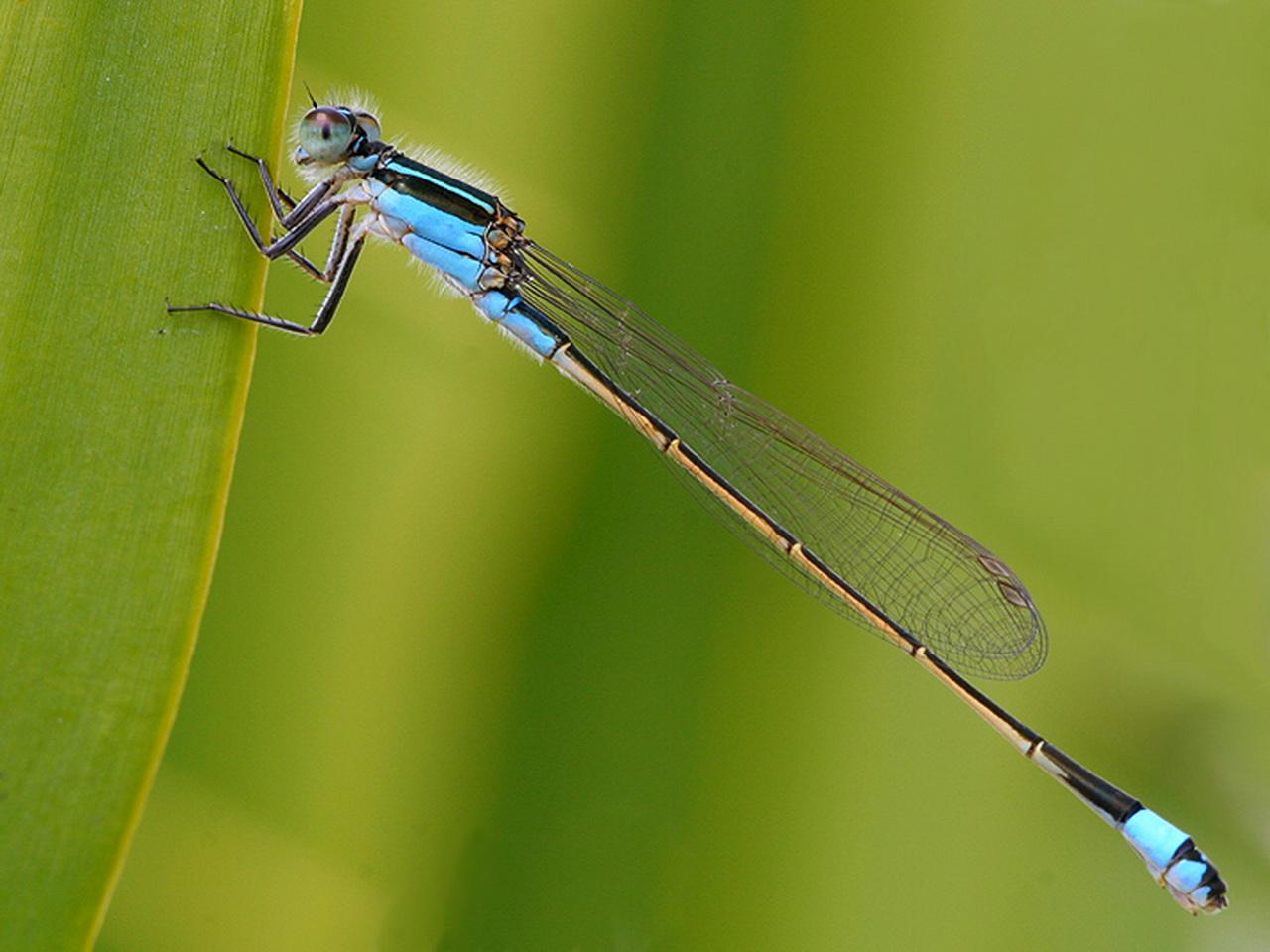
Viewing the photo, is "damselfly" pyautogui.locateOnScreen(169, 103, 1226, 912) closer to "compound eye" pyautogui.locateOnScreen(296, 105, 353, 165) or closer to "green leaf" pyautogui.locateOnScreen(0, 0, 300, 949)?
"compound eye" pyautogui.locateOnScreen(296, 105, 353, 165)

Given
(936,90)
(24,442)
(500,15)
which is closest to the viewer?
(24,442)

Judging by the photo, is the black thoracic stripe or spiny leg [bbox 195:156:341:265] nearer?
spiny leg [bbox 195:156:341:265]

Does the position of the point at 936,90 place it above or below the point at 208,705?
above

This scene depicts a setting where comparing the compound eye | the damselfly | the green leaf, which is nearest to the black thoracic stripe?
the damselfly

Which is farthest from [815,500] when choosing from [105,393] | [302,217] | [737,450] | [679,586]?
[105,393]

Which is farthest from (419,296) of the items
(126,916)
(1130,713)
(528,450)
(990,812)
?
(1130,713)

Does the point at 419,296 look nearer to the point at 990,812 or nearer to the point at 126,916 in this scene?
the point at 126,916

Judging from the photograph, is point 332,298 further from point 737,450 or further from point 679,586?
point 737,450
